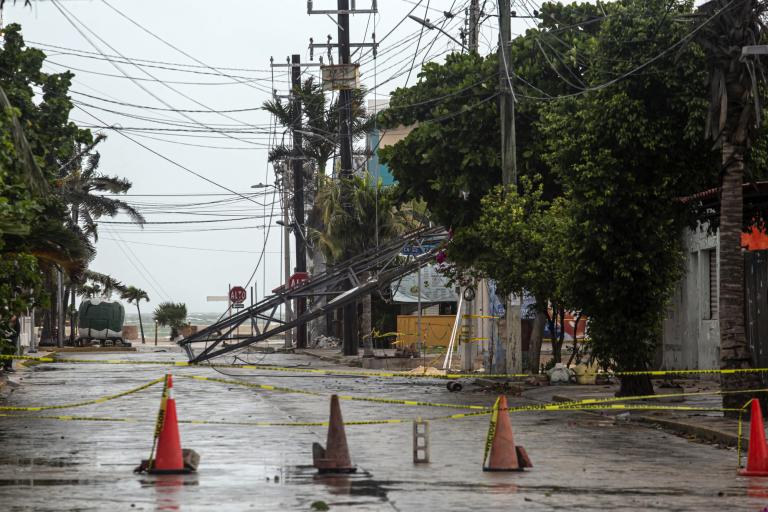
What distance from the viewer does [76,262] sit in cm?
2833

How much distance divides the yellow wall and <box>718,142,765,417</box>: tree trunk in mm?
35269

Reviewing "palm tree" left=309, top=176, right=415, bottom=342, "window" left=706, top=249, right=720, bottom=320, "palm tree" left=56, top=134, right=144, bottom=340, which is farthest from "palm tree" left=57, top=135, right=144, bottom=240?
"window" left=706, top=249, right=720, bottom=320

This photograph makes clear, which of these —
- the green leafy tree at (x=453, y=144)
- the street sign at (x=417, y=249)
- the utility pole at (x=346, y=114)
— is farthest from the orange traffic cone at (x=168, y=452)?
the utility pole at (x=346, y=114)

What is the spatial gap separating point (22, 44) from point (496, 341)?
48.5ft

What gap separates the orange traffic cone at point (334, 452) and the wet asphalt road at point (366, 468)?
7.9 inches

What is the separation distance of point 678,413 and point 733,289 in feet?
8.24

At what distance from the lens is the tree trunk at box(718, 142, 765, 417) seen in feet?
62.1

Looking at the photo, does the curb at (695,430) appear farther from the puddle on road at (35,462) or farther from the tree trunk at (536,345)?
the tree trunk at (536,345)

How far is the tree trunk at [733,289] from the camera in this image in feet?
62.1

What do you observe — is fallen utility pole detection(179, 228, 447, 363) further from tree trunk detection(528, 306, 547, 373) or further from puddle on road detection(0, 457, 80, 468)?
puddle on road detection(0, 457, 80, 468)

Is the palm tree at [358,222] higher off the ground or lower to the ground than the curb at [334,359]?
higher

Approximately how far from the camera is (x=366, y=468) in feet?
43.8

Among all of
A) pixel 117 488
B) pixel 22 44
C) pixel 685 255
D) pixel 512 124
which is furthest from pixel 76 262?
pixel 117 488

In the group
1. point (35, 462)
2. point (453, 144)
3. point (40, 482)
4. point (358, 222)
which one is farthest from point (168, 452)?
point (358, 222)
